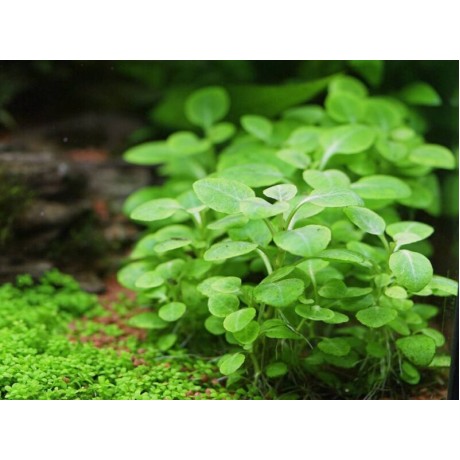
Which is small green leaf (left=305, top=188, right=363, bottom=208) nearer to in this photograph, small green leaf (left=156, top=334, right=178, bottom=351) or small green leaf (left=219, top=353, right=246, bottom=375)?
small green leaf (left=219, top=353, right=246, bottom=375)

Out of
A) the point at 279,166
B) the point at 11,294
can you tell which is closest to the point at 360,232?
the point at 279,166

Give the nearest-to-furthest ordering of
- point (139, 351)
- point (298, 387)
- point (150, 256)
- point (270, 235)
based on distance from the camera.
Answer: point (270, 235) < point (298, 387) < point (139, 351) < point (150, 256)

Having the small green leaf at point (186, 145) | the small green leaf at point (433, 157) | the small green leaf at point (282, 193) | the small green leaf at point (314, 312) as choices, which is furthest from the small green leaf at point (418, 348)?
the small green leaf at point (186, 145)

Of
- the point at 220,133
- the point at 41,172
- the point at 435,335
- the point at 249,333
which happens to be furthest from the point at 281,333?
the point at 41,172

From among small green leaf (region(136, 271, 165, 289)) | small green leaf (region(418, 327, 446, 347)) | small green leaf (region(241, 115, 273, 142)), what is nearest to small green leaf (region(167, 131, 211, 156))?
small green leaf (region(241, 115, 273, 142))

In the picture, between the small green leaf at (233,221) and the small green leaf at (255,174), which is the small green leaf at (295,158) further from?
the small green leaf at (233,221)

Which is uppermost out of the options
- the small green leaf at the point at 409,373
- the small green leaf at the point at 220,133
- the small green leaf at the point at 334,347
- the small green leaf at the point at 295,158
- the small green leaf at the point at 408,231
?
the small green leaf at the point at 220,133

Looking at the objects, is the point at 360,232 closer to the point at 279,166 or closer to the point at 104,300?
the point at 279,166
